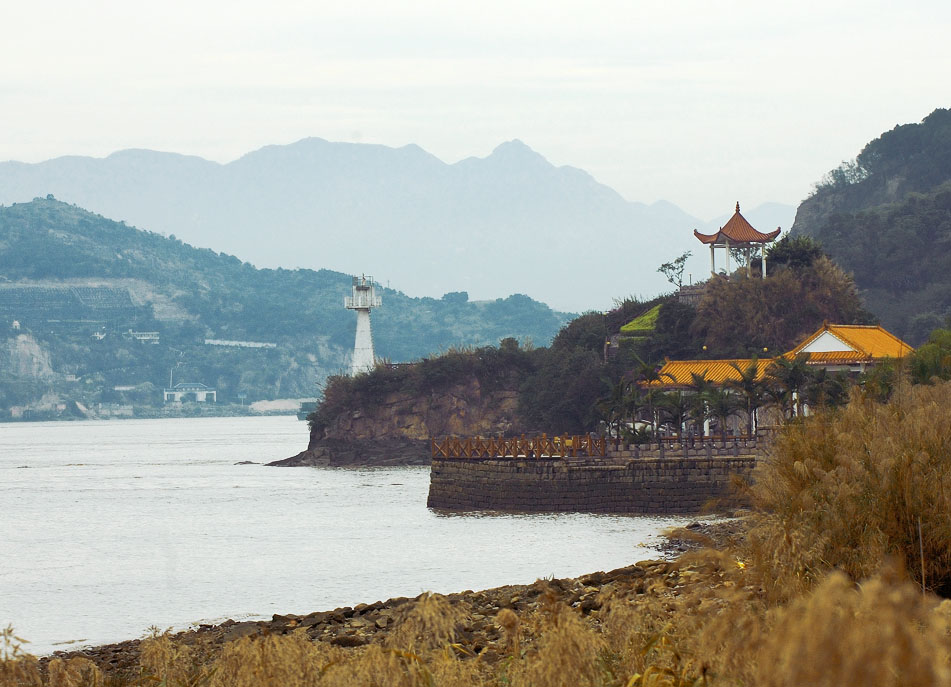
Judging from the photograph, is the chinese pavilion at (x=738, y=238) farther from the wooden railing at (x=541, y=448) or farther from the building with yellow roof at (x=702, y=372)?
the wooden railing at (x=541, y=448)

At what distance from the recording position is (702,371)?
187 feet

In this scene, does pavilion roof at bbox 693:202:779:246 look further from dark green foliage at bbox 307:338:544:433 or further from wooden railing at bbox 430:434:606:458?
wooden railing at bbox 430:434:606:458

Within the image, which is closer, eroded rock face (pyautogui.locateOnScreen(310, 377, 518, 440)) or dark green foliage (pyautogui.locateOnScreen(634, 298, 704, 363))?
dark green foliage (pyautogui.locateOnScreen(634, 298, 704, 363))

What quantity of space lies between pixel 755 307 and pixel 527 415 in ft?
52.9

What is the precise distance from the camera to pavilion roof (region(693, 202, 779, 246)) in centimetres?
7444

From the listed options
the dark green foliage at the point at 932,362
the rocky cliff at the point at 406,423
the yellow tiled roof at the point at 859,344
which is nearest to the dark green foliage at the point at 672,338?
the rocky cliff at the point at 406,423

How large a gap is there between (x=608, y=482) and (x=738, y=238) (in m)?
33.8

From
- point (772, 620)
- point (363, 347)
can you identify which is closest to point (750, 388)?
point (772, 620)

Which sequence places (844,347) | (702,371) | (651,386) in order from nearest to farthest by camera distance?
1. (844,347)
2. (651,386)
3. (702,371)

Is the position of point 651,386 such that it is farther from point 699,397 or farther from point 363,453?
point 363,453

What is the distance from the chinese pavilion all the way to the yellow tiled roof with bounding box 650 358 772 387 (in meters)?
17.1

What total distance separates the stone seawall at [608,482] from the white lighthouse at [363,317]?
6087 centimetres

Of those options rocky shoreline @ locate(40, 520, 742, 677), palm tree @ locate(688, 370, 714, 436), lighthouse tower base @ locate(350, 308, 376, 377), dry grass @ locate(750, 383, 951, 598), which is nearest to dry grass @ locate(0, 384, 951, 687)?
dry grass @ locate(750, 383, 951, 598)

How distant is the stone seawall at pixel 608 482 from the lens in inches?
1698
